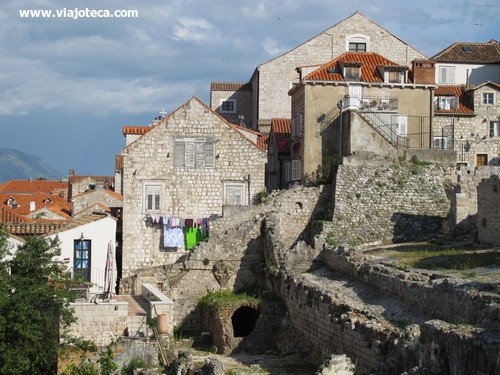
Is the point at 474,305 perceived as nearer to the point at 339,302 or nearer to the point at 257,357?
the point at 339,302

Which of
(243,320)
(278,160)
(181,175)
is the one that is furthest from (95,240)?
(278,160)

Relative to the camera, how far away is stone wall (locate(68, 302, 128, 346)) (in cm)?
3034

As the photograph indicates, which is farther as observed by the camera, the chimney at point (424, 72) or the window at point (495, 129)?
the window at point (495, 129)

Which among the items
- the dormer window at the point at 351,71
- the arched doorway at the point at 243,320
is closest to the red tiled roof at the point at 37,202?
the dormer window at the point at 351,71

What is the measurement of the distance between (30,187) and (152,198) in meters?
61.0

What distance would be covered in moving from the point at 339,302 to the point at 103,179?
70490 millimetres

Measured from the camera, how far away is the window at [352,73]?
47.9m

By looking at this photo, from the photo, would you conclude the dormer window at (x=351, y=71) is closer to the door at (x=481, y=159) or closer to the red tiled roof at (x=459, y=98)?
the red tiled roof at (x=459, y=98)

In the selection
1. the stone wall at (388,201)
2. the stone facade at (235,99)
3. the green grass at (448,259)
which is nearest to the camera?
the green grass at (448,259)

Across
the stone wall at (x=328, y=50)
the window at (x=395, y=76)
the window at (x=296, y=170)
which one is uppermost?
the stone wall at (x=328, y=50)

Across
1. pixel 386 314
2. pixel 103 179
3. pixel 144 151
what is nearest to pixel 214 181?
pixel 144 151

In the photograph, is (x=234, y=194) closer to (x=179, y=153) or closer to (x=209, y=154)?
(x=209, y=154)

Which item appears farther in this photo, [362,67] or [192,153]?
[362,67]

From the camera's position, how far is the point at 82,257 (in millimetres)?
40969
